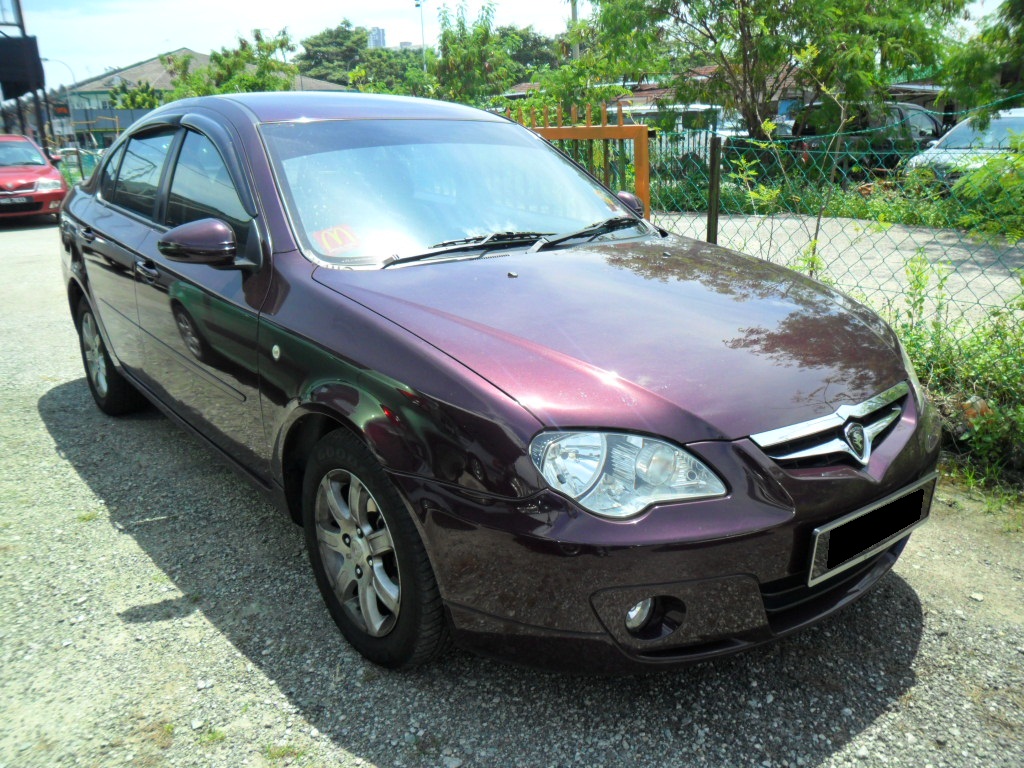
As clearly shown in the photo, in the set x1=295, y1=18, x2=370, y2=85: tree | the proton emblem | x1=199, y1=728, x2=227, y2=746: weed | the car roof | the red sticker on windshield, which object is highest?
x1=295, y1=18, x2=370, y2=85: tree

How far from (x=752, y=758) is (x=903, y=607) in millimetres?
943

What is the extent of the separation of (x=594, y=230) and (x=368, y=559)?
1.58 meters

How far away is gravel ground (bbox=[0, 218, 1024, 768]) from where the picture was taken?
7.04 ft

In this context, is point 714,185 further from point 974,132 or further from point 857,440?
point 974,132

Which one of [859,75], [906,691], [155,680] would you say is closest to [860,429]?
[906,691]

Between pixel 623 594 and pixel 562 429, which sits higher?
pixel 562 429

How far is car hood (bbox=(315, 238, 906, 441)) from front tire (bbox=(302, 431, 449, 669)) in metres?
0.37

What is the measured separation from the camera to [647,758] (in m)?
2.10

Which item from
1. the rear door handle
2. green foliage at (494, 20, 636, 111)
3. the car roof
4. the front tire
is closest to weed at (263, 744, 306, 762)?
the front tire

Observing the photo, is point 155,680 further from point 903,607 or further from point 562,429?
point 903,607

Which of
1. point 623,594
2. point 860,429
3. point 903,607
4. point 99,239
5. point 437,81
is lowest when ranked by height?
point 903,607

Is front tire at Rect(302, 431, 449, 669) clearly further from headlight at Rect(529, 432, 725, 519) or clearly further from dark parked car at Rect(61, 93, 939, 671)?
headlight at Rect(529, 432, 725, 519)

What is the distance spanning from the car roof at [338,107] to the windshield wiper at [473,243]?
29.6 inches

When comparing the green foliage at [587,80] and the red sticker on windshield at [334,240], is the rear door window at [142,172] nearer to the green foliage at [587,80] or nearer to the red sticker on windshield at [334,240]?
the red sticker on windshield at [334,240]
